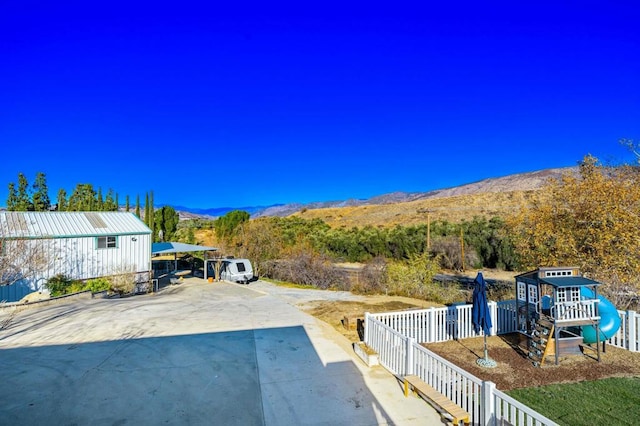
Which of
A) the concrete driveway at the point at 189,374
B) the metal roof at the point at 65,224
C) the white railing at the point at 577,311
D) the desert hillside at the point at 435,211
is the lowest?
the concrete driveway at the point at 189,374

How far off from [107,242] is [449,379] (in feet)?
62.7

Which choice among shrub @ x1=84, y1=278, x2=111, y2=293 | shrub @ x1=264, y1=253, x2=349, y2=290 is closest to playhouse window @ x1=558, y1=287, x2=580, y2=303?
Answer: shrub @ x1=264, y1=253, x2=349, y2=290

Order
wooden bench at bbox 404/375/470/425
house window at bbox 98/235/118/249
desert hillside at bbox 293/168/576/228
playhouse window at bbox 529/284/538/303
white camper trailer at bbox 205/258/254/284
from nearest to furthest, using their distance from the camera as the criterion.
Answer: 1. wooden bench at bbox 404/375/470/425
2. playhouse window at bbox 529/284/538/303
3. house window at bbox 98/235/118/249
4. white camper trailer at bbox 205/258/254/284
5. desert hillside at bbox 293/168/576/228

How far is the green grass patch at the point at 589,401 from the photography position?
5.62 metres

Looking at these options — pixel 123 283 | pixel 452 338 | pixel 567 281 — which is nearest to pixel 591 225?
pixel 567 281

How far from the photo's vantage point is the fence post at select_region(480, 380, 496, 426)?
4859 millimetres

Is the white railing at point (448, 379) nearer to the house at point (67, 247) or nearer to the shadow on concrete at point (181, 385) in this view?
the shadow on concrete at point (181, 385)

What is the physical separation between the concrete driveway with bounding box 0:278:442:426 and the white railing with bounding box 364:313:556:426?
419mm

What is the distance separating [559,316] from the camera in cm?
802

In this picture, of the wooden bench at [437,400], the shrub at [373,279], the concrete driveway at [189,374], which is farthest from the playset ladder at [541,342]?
the shrub at [373,279]

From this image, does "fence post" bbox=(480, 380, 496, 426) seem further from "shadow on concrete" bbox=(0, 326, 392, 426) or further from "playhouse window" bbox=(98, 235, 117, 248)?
"playhouse window" bbox=(98, 235, 117, 248)

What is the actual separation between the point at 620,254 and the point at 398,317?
260 inches

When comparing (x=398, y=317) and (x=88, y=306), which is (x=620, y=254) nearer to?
(x=398, y=317)

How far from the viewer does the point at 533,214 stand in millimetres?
12586
